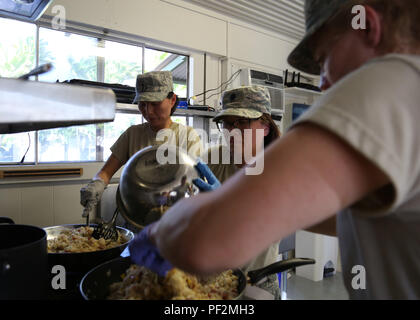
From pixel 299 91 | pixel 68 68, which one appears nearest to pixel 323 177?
pixel 68 68

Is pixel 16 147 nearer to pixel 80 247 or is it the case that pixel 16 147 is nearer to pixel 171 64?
pixel 80 247

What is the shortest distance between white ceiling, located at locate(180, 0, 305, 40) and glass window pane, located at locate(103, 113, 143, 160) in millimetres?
1512

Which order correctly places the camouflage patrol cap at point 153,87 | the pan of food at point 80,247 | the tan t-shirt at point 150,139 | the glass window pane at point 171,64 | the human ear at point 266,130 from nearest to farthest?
the pan of food at point 80,247
the human ear at point 266,130
the camouflage patrol cap at point 153,87
the tan t-shirt at point 150,139
the glass window pane at point 171,64

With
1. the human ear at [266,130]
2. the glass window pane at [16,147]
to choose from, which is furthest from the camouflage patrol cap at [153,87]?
the glass window pane at [16,147]

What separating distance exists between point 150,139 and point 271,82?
244 centimetres

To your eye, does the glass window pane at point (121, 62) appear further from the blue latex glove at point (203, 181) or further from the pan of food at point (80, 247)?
the blue latex glove at point (203, 181)

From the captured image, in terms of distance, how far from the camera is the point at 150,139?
7.70 ft

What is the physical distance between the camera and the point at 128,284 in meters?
0.93

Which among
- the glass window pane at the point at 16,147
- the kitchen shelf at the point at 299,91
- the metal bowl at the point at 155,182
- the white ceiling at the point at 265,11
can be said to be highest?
the white ceiling at the point at 265,11

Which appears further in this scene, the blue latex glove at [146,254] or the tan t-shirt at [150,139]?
the tan t-shirt at [150,139]

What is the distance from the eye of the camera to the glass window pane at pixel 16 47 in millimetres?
2502
